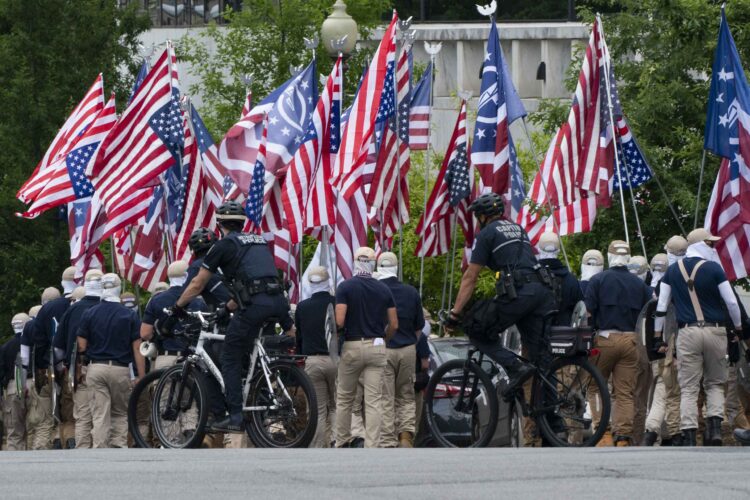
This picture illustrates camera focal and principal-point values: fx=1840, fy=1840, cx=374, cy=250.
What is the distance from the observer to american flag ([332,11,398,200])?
823 inches

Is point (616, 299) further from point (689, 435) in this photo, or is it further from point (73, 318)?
point (73, 318)

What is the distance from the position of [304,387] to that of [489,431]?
1.39 metres

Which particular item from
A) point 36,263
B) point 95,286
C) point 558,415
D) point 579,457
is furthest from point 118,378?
point 36,263

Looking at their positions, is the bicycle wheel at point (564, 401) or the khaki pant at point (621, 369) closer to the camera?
the bicycle wheel at point (564, 401)

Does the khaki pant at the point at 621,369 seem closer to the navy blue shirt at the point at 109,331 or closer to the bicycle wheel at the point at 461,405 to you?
the bicycle wheel at the point at 461,405

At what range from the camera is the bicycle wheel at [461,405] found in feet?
44.3

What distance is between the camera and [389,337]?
53.5 ft

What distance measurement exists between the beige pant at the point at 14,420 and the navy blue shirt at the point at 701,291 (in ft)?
34.0

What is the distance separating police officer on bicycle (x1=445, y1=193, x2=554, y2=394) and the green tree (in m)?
18.6

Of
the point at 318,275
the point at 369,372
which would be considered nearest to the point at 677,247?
the point at 369,372

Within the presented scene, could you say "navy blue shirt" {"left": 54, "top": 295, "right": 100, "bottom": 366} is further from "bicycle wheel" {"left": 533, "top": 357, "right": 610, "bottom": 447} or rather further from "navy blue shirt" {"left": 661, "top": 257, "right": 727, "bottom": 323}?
"bicycle wheel" {"left": 533, "top": 357, "right": 610, "bottom": 447}

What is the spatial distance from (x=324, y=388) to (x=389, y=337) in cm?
135

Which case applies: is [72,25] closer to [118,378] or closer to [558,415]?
[118,378]

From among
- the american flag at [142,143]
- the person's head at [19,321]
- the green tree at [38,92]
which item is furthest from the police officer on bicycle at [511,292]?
the green tree at [38,92]
